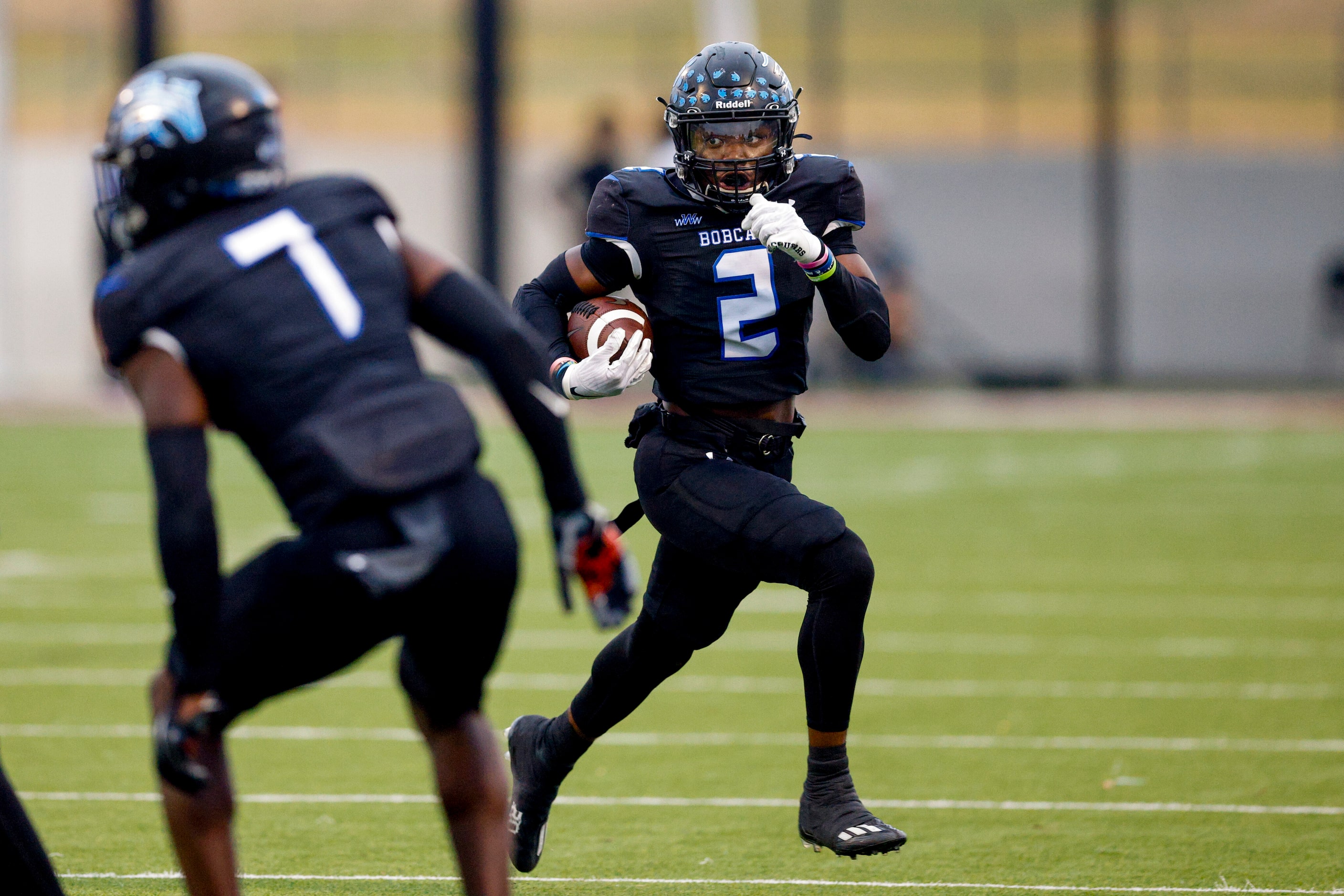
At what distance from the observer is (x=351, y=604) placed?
10.1 ft

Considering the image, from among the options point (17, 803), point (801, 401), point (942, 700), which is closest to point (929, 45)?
point (801, 401)

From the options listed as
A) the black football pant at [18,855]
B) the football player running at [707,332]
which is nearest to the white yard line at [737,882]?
the football player running at [707,332]

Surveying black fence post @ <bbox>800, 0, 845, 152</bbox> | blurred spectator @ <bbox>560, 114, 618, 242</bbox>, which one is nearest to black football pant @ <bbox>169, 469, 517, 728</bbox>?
blurred spectator @ <bbox>560, 114, 618, 242</bbox>

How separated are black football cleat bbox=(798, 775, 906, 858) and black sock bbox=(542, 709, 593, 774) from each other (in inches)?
23.0

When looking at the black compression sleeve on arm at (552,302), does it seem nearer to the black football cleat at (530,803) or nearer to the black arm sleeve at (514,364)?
the black football cleat at (530,803)

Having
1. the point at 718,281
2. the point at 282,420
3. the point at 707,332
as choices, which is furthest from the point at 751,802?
the point at 282,420

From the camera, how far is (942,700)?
6.62m

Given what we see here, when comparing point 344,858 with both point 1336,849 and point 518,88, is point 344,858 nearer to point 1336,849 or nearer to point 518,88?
point 1336,849

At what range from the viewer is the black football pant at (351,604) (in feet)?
10.0

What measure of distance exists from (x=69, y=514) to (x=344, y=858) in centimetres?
738

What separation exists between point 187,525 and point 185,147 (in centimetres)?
61

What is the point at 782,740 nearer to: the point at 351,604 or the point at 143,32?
the point at 351,604

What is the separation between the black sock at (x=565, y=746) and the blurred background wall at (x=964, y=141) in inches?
729

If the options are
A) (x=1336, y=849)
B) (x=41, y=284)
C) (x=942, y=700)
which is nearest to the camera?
(x=1336, y=849)
